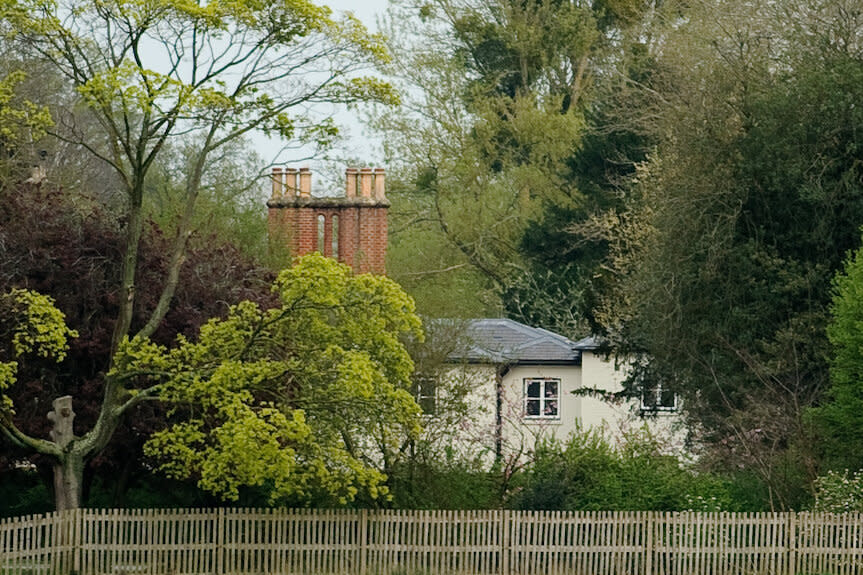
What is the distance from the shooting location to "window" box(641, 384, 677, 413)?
42094 millimetres

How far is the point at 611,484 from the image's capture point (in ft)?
97.2

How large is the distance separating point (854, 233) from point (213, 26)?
15191 millimetres

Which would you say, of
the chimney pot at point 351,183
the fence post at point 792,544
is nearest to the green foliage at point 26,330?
the fence post at point 792,544

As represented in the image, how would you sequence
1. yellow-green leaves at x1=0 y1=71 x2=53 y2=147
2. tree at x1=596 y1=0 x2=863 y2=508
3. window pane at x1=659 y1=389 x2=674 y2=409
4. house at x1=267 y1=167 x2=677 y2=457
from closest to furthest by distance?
yellow-green leaves at x1=0 y1=71 x2=53 y2=147 → tree at x1=596 y1=0 x2=863 y2=508 → window pane at x1=659 y1=389 x2=674 y2=409 → house at x1=267 y1=167 x2=677 y2=457

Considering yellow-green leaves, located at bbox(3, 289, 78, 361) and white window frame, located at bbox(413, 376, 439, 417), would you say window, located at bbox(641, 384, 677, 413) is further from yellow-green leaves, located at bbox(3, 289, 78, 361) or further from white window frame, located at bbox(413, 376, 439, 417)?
yellow-green leaves, located at bbox(3, 289, 78, 361)

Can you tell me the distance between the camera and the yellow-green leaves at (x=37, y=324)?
26422mm

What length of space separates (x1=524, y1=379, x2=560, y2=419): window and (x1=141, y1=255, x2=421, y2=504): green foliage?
60.7ft

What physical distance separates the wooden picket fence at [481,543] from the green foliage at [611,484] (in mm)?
1622

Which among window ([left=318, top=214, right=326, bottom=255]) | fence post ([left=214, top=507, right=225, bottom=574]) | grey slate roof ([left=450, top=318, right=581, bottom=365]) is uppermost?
window ([left=318, top=214, right=326, bottom=255])

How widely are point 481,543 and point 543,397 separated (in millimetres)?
18231

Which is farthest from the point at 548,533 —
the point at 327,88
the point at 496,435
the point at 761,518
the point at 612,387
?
the point at 612,387

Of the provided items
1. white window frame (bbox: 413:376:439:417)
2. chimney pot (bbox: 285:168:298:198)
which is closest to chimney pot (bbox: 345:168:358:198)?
chimney pot (bbox: 285:168:298:198)

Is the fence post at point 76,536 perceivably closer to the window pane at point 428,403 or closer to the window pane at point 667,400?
the window pane at point 428,403

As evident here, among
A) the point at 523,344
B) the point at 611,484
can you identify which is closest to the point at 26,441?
the point at 611,484
